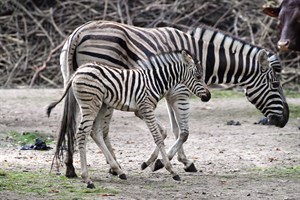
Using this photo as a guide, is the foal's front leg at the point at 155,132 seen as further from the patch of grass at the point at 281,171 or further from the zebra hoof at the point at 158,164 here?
the patch of grass at the point at 281,171

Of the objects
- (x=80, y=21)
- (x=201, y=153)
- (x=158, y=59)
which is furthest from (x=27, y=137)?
(x=80, y=21)

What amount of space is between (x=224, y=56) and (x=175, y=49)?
29.7 inches

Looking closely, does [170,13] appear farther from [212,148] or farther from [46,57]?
[212,148]

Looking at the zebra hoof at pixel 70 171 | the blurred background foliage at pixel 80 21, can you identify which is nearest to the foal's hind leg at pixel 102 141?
the zebra hoof at pixel 70 171

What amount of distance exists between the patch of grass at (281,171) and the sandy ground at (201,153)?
0.01 m

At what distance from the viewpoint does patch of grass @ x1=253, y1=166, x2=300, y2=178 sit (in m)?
9.43

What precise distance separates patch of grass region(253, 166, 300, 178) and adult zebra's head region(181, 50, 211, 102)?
1.04m

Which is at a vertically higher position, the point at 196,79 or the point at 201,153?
the point at 196,79

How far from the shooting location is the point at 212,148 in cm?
1144

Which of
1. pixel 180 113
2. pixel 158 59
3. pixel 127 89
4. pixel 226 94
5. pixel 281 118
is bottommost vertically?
pixel 226 94

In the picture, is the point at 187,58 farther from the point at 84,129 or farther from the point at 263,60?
the point at 84,129

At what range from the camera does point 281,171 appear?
9.63 m

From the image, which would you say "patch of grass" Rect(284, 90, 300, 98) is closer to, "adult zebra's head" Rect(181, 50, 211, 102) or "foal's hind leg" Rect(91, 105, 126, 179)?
"adult zebra's head" Rect(181, 50, 211, 102)

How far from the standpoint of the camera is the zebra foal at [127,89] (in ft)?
28.6
